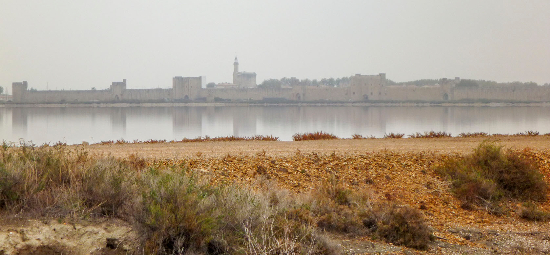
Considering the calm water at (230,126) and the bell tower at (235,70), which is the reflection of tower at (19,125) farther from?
the bell tower at (235,70)

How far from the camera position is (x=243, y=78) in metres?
96.2

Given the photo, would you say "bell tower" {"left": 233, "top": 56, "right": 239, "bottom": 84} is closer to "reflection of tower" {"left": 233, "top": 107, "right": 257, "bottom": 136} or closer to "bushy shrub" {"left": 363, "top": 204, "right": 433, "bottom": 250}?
"reflection of tower" {"left": 233, "top": 107, "right": 257, "bottom": 136}

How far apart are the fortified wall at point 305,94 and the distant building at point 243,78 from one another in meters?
21.8

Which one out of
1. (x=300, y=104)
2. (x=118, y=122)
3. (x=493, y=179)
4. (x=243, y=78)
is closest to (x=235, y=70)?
(x=243, y=78)

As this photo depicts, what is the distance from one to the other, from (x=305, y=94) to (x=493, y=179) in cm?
6612

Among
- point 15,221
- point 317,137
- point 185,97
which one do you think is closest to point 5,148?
point 15,221

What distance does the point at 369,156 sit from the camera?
6.40m

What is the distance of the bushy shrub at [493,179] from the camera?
501 centimetres

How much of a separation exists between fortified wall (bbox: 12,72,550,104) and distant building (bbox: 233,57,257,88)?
71.5 feet

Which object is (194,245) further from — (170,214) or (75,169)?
(75,169)

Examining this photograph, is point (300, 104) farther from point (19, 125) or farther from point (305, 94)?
point (19, 125)

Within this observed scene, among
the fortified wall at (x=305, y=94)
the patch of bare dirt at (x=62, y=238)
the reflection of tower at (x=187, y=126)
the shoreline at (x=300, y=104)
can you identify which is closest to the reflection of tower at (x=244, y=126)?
the reflection of tower at (x=187, y=126)

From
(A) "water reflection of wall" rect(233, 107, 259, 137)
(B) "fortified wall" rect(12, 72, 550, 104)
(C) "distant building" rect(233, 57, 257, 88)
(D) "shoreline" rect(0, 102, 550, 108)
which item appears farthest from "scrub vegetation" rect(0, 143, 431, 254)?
(C) "distant building" rect(233, 57, 257, 88)

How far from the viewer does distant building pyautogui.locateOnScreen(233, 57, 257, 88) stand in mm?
94875
